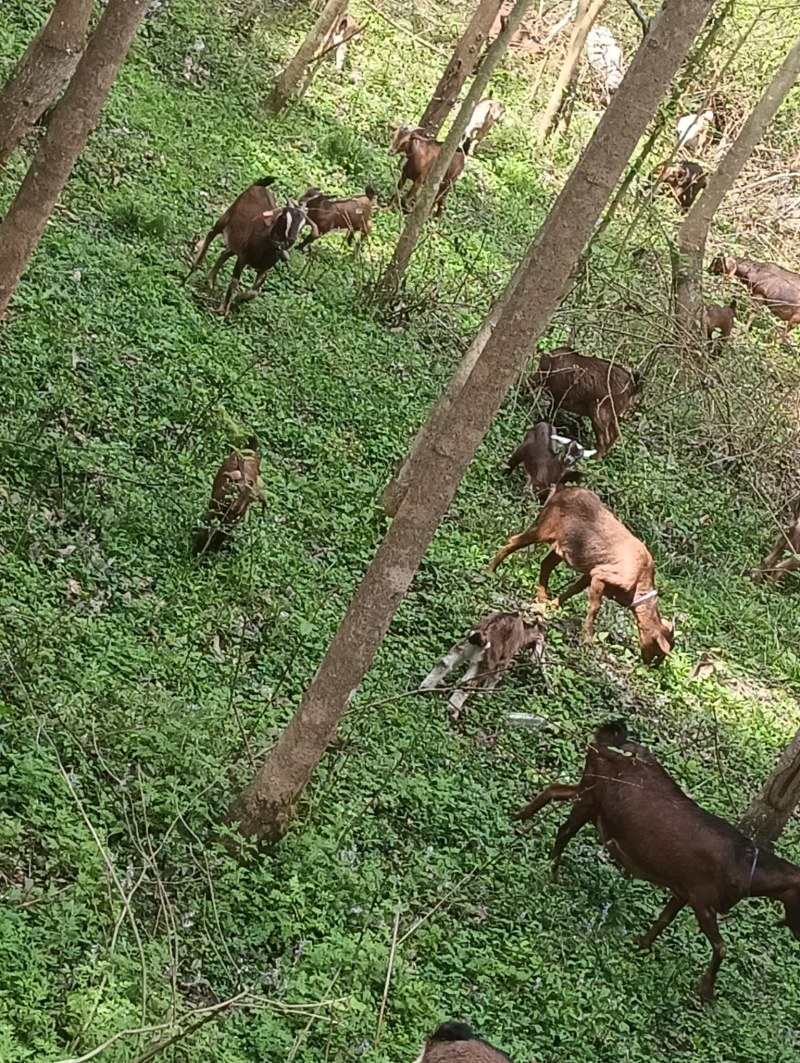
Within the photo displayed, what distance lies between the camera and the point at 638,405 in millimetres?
14133

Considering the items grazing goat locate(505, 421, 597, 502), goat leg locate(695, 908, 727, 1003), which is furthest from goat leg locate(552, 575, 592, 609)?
goat leg locate(695, 908, 727, 1003)

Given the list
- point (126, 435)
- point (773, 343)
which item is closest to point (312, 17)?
point (773, 343)

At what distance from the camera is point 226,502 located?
9.21m

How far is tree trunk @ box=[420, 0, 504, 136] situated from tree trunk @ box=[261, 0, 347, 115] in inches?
66.2

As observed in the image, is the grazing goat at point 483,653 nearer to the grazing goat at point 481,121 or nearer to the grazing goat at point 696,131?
the grazing goat at point 481,121

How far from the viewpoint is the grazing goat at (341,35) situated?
59.2 feet

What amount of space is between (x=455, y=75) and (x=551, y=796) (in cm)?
1225

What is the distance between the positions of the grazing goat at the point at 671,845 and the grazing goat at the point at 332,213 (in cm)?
787

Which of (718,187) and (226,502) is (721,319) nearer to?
(718,187)

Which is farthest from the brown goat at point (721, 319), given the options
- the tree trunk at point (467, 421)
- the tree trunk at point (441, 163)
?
the tree trunk at point (467, 421)

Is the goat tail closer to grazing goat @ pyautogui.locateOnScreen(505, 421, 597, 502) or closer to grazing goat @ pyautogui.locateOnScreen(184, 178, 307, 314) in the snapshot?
grazing goat @ pyautogui.locateOnScreen(505, 421, 597, 502)

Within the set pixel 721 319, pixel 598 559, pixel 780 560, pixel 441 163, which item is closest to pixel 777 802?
pixel 598 559

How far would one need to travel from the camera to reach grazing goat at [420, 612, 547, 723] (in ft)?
30.1

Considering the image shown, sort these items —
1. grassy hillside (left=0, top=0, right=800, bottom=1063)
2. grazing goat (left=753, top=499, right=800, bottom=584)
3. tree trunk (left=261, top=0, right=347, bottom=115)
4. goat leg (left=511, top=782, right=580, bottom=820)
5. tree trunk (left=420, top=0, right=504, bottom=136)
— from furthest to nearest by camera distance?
1. tree trunk (left=261, top=0, right=347, bottom=115)
2. tree trunk (left=420, top=0, right=504, bottom=136)
3. grazing goat (left=753, top=499, right=800, bottom=584)
4. goat leg (left=511, top=782, right=580, bottom=820)
5. grassy hillside (left=0, top=0, right=800, bottom=1063)
